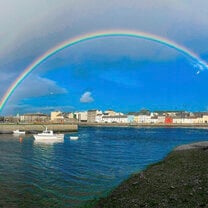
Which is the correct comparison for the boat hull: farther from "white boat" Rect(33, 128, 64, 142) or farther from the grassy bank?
the grassy bank

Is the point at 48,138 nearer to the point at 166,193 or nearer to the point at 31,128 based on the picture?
the point at 31,128

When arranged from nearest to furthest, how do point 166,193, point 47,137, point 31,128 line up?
point 166,193, point 47,137, point 31,128

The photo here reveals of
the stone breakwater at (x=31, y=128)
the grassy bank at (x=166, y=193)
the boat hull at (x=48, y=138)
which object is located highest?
the stone breakwater at (x=31, y=128)

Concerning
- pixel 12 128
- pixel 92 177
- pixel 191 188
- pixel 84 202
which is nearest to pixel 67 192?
pixel 84 202

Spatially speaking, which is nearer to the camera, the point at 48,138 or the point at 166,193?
the point at 166,193

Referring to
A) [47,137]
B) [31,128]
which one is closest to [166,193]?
[47,137]

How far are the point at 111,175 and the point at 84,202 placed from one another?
10.0 meters

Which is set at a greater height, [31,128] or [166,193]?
[31,128]

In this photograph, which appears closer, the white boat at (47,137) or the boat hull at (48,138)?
the boat hull at (48,138)

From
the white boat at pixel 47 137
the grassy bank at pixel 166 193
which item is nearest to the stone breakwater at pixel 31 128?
the white boat at pixel 47 137

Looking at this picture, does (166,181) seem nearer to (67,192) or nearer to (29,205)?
(67,192)

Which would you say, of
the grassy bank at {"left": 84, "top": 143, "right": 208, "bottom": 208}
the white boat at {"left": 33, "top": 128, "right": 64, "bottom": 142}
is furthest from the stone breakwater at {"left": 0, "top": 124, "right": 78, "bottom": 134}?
the grassy bank at {"left": 84, "top": 143, "right": 208, "bottom": 208}

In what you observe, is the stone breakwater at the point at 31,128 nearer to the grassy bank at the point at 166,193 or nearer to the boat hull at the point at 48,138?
the boat hull at the point at 48,138

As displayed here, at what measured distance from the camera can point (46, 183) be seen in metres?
24.8
